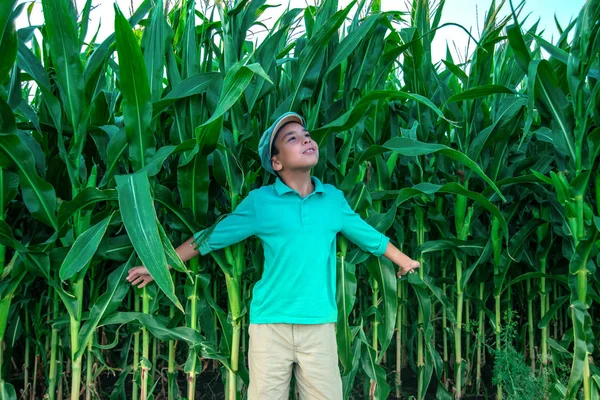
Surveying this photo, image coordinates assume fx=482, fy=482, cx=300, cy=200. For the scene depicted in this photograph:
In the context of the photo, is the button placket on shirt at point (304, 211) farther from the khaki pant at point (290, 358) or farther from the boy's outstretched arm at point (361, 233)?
the khaki pant at point (290, 358)

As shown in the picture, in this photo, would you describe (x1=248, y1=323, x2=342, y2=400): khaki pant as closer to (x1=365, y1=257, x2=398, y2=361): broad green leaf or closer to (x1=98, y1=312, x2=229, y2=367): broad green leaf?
(x1=98, y1=312, x2=229, y2=367): broad green leaf

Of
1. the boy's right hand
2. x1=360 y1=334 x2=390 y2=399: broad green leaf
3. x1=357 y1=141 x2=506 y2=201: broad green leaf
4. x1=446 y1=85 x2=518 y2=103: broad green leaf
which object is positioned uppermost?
x1=446 y1=85 x2=518 y2=103: broad green leaf

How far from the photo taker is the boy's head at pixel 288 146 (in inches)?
65.9

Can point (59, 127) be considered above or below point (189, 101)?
below

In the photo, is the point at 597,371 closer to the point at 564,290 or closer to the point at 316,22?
the point at 564,290

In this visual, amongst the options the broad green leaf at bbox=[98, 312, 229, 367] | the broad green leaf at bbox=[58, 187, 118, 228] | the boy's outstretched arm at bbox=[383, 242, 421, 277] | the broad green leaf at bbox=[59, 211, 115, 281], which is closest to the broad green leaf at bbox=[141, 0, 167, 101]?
the broad green leaf at bbox=[58, 187, 118, 228]

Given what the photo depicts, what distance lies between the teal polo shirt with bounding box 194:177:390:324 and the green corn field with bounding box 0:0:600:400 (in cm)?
11

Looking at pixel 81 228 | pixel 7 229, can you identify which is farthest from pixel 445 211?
pixel 7 229

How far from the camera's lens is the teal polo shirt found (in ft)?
5.53

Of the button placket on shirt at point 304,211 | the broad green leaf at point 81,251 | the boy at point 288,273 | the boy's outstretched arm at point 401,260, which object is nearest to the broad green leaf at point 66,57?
the broad green leaf at point 81,251

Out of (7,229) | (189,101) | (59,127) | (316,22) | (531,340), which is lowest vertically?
(531,340)

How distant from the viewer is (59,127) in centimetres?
164

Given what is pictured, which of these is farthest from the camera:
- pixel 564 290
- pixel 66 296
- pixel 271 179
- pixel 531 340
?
pixel 564 290

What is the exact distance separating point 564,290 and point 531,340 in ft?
1.51
